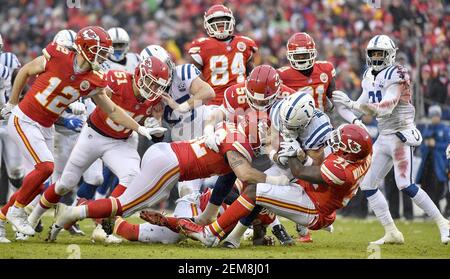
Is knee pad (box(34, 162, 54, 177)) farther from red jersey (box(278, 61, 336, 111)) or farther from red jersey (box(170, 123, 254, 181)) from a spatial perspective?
red jersey (box(278, 61, 336, 111))

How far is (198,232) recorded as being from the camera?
8078mm

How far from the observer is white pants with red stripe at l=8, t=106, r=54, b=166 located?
27.5ft

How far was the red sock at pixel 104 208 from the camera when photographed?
25.8 feet

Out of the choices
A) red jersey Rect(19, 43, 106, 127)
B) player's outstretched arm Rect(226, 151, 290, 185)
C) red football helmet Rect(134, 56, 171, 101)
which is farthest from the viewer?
red jersey Rect(19, 43, 106, 127)

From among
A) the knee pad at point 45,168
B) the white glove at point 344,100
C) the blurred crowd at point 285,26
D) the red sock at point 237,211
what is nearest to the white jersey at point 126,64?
the knee pad at point 45,168

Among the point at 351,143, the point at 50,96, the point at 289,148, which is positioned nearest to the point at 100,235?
the point at 50,96

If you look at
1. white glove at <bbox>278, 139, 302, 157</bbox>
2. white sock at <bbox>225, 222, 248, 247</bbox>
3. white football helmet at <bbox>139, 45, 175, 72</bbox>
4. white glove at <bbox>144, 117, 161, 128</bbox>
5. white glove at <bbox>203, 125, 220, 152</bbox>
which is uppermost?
white football helmet at <bbox>139, 45, 175, 72</bbox>

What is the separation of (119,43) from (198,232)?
3.40m

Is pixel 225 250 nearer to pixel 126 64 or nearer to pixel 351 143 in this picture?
pixel 351 143

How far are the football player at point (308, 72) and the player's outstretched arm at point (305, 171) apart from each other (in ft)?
5.69

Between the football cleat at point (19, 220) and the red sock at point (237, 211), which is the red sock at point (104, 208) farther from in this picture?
the red sock at point (237, 211)

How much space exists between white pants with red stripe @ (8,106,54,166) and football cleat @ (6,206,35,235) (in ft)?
1.50

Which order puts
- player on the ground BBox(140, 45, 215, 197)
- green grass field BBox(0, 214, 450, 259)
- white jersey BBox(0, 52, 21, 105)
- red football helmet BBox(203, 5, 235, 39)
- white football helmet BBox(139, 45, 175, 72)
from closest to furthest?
green grass field BBox(0, 214, 450, 259)
player on the ground BBox(140, 45, 215, 197)
white football helmet BBox(139, 45, 175, 72)
white jersey BBox(0, 52, 21, 105)
red football helmet BBox(203, 5, 235, 39)

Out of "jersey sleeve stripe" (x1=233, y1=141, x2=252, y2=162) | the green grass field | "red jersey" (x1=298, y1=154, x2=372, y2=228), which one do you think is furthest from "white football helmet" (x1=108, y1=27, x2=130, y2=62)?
"red jersey" (x1=298, y1=154, x2=372, y2=228)
